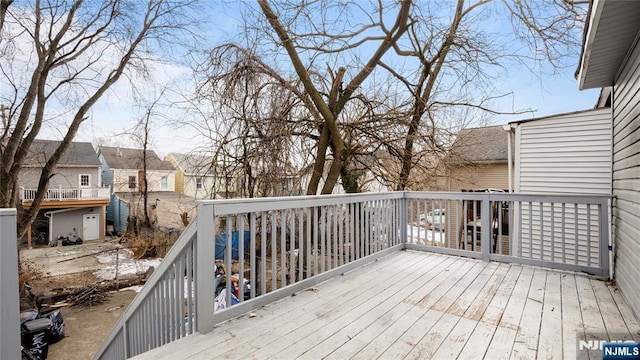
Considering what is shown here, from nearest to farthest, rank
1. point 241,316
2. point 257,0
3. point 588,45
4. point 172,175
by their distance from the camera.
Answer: point 241,316 < point 588,45 < point 257,0 < point 172,175

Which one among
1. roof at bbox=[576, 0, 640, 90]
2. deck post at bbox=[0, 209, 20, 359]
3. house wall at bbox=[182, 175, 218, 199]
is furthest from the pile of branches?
roof at bbox=[576, 0, 640, 90]

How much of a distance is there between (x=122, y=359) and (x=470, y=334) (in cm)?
345

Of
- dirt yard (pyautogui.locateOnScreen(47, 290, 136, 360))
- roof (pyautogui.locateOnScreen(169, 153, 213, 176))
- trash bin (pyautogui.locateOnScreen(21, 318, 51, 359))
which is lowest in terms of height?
dirt yard (pyautogui.locateOnScreen(47, 290, 136, 360))

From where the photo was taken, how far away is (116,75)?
9.25 m

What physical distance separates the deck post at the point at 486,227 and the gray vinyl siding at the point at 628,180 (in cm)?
125

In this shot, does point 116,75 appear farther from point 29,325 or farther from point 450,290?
point 450,290

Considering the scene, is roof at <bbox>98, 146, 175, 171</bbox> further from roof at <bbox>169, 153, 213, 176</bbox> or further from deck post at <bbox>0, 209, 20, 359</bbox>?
deck post at <bbox>0, 209, 20, 359</bbox>

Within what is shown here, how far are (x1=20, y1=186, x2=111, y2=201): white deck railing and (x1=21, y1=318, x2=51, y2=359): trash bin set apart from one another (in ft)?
42.0

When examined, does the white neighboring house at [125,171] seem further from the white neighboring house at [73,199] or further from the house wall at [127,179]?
the white neighboring house at [73,199]

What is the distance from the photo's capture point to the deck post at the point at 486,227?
13.9 ft

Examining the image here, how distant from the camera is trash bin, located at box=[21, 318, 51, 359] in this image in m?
5.78

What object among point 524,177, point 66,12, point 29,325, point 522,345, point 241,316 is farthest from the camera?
point 66,12

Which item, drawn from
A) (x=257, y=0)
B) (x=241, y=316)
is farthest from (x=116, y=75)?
(x=241, y=316)

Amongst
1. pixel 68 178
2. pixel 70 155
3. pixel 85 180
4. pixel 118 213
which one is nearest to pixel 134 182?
pixel 118 213
